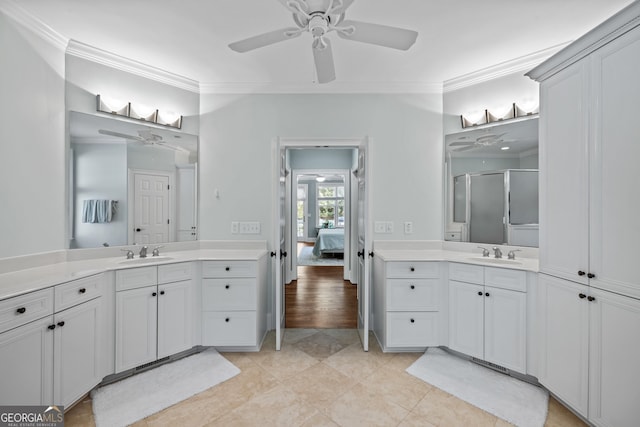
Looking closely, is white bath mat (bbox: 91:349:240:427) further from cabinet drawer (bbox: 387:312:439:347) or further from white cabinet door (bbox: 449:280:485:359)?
white cabinet door (bbox: 449:280:485:359)

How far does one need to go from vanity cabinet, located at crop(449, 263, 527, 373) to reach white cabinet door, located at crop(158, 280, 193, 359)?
7.62 ft

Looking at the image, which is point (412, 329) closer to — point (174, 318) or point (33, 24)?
point (174, 318)

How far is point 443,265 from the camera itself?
2.38m

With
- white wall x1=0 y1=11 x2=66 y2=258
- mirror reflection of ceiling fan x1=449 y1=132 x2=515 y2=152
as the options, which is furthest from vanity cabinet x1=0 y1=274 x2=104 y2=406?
mirror reflection of ceiling fan x1=449 y1=132 x2=515 y2=152

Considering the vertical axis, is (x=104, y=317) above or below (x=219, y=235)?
below

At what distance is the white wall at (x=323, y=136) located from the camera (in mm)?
2879

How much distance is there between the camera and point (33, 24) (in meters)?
1.94

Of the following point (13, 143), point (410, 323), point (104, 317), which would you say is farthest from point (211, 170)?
point (410, 323)

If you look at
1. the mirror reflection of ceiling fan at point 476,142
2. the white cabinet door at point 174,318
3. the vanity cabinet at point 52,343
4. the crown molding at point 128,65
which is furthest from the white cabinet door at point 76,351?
the mirror reflection of ceiling fan at point 476,142

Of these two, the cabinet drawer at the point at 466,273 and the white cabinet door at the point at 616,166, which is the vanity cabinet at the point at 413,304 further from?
the white cabinet door at the point at 616,166

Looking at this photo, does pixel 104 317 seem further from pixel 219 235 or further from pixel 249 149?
pixel 249 149

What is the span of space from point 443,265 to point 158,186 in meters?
2.84

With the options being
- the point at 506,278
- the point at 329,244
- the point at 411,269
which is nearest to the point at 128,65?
the point at 411,269

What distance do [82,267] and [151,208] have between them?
30.2 inches
